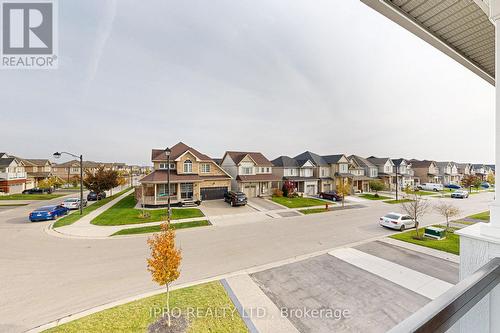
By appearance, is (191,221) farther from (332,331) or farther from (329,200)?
(329,200)

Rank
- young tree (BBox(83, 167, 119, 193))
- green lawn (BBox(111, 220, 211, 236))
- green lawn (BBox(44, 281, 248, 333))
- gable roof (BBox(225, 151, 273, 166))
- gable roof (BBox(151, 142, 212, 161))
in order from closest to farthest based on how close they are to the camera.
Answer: green lawn (BBox(44, 281, 248, 333)) → green lawn (BBox(111, 220, 211, 236)) → young tree (BBox(83, 167, 119, 193)) → gable roof (BBox(151, 142, 212, 161)) → gable roof (BBox(225, 151, 273, 166))

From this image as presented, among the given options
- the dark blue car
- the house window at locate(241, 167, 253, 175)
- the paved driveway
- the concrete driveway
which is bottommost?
the concrete driveway

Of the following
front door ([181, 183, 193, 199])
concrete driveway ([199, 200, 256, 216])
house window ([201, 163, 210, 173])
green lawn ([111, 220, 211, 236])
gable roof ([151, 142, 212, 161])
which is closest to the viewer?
green lawn ([111, 220, 211, 236])

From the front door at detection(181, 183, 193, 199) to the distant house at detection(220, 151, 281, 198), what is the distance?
7.45 meters

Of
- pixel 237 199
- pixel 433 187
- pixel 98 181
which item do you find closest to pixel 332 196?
pixel 237 199

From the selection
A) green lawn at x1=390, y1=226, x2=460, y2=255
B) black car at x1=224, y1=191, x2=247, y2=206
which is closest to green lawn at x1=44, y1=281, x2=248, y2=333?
green lawn at x1=390, y1=226, x2=460, y2=255

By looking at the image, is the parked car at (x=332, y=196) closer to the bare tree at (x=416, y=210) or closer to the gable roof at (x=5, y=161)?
the bare tree at (x=416, y=210)

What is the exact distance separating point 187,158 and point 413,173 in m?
55.5

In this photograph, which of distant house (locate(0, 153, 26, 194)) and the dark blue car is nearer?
the dark blue car

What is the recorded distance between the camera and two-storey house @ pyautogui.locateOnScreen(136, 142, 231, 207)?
23.8 m

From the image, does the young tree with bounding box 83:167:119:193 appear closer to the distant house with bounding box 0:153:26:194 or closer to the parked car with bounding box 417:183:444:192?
the distant house with bounding box 0:153:26:194

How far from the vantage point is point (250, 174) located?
109 feet

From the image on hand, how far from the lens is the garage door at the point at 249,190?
31688 mm

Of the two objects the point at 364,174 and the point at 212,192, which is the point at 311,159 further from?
the point at 212,192
